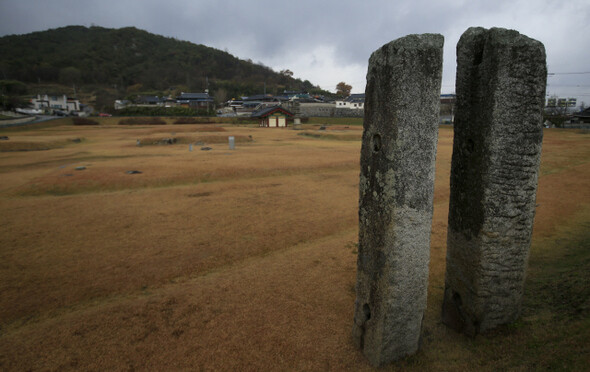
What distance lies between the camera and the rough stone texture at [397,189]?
3523 millimetres

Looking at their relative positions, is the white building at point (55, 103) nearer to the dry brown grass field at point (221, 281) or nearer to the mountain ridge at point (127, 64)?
the mountain ridge at point (127, 64)

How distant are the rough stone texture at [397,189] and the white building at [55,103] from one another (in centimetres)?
8452

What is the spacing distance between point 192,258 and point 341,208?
5449 mm

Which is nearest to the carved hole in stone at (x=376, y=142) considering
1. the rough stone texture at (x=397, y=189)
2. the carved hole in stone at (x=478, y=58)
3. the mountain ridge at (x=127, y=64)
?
the rough stone texture at (x=397, y=189)

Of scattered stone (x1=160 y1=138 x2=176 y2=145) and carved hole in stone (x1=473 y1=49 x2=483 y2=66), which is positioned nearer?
carved hole in stone (x1=473 y1=49 x2=483 y2=66)

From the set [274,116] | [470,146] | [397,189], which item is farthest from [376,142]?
[274,116]

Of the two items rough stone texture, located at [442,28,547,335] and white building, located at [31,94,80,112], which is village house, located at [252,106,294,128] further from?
white building, located at [31,94,80,112]

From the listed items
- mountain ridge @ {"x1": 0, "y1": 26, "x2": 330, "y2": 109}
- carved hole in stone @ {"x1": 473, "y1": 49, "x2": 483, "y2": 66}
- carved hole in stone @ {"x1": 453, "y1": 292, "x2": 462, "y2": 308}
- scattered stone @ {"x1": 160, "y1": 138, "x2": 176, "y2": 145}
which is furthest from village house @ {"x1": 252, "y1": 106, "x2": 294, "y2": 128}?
carved hole in stone @ {"x1": 453, "y1": 292, "x2": 462, "y2": 308}

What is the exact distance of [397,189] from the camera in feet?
11.9

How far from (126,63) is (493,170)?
125 metres

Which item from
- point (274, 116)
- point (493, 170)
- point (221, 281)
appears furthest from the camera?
point (274, 116)

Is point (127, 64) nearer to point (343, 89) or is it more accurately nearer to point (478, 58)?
point (343, 89)

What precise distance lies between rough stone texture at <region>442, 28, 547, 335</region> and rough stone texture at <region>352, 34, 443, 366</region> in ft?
2.82

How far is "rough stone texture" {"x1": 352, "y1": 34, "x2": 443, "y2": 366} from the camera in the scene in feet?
11.6
